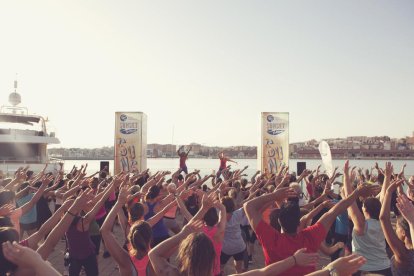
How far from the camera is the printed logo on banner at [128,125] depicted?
18281 millimetres

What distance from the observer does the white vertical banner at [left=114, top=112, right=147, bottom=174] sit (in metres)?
18.0

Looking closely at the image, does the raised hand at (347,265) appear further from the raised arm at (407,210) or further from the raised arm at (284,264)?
the raised arm at (407,210)

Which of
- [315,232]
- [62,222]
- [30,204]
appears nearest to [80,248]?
[30,204]

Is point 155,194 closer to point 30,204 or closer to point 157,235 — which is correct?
point 157,235

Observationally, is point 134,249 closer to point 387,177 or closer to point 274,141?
point 387,177

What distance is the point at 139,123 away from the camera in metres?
18.5

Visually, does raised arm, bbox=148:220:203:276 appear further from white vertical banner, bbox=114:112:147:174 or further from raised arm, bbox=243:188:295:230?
white vertical banner, bbox=114:112:147:174

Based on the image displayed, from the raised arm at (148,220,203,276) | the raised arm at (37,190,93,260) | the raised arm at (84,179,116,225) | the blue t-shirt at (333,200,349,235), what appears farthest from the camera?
the blue t-shirt at (333,200,349,235)

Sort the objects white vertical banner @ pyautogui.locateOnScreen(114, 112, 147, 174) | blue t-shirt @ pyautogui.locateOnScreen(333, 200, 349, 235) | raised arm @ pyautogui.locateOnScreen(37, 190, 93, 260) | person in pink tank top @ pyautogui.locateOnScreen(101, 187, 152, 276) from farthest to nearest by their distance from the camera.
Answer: white vertical banner @ pyautogui.locateOnScreen(114, 112, 147, 174), blue t-shirt @ pyautogui.locateOnScreen(333, 200, 349, 235), person in pink tank top @ pyautogui.locateOnScreen(101, 187, 152, 276), raised arm @ pyautogui.locateOnScreen(37, 190, 93, 260)

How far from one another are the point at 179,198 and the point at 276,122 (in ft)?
47.2

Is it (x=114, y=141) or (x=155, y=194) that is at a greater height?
(x=114, y=141)

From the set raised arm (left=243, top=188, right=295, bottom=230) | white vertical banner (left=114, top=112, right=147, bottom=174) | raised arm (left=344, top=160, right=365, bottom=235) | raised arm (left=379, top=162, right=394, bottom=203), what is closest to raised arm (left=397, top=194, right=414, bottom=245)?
raised arm (left=243, top=188, right=295, bottom=230)

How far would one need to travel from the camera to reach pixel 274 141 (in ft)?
59.2

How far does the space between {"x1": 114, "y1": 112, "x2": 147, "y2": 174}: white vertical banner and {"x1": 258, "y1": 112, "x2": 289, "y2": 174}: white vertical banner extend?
247 inches
